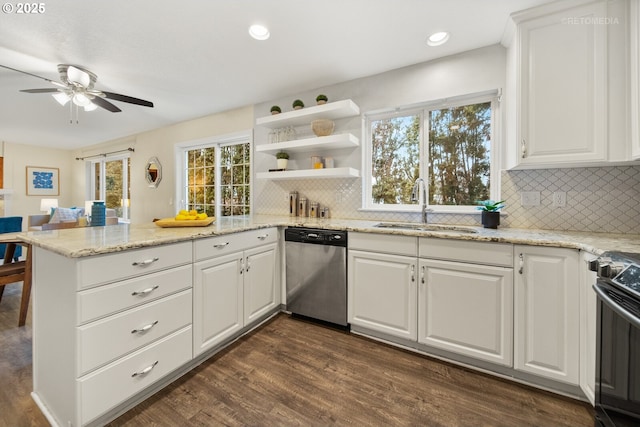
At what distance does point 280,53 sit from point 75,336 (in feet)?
7.83

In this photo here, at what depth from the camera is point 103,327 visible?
1.24m

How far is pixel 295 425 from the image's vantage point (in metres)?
1.32

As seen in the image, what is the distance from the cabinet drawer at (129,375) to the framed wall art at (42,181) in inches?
293

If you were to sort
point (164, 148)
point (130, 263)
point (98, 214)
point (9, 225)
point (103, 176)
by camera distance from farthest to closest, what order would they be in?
point (103, 176) < point (164, 148) < point (9, 225) < point (98, 214) < point (130, 263)

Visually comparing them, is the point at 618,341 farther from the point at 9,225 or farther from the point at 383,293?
the point at 9,225

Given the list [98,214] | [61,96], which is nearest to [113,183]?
[61,96]

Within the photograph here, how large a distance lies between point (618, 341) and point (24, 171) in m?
9.35

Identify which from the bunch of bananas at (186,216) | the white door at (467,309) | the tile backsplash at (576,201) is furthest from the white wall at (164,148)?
the white door at (467,309)

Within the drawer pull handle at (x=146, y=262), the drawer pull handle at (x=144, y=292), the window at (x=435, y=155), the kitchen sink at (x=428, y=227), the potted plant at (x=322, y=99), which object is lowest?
the drawer pull handle at (x=144, y=292)

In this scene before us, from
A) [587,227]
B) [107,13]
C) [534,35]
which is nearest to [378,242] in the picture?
[587,227]

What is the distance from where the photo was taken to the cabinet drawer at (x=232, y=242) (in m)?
1.73

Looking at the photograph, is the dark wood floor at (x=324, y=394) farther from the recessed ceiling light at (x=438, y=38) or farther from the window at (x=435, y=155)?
the recessed ceiling light at (x=438, y=38)

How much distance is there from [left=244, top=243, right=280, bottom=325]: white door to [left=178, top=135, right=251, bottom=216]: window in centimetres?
154

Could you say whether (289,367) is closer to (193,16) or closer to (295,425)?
(295,425)
